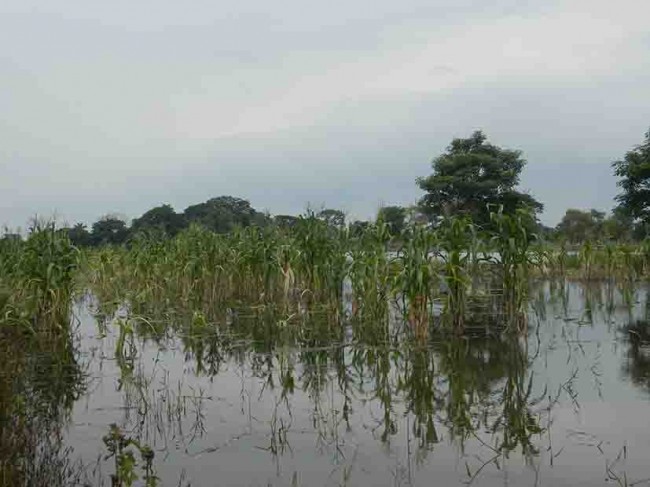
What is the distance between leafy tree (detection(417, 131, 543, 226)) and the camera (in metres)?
35.5

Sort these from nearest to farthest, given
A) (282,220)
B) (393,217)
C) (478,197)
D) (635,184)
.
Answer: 1. (393,217)
2. (282,220)
3. (635,184)
4. (478,197)

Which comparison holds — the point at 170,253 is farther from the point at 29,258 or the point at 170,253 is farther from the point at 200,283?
the point at 29,258

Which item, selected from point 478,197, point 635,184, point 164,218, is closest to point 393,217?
point 635,184

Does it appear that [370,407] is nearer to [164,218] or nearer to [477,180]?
[477,180]

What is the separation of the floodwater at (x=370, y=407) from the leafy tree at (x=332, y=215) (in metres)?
2.29

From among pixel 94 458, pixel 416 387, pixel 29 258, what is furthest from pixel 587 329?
pixel 29 258

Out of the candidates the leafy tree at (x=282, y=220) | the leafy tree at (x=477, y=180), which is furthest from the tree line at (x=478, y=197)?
the leafy tree at (x=282, y=220)

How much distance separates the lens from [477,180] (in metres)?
35.8

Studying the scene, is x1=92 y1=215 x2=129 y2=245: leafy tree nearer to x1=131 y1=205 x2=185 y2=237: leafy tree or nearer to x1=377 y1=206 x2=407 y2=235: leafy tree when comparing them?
x1=131 y1=205 x2=185 y2=237: leafy tree

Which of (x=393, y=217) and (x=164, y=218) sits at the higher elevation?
(x=164, y=218)

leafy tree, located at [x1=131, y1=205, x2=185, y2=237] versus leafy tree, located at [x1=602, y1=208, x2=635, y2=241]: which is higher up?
leafy tree, located at [x1=131, y1=205, x2=185, y2=237]

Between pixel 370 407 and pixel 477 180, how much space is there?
1243 inches

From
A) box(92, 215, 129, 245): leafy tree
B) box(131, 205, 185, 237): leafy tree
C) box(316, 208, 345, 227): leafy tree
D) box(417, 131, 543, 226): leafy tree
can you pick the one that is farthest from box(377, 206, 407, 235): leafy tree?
box(131, 205, 185, 237): leafy tree

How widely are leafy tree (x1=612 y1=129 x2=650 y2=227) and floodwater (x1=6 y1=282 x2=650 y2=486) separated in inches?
637
